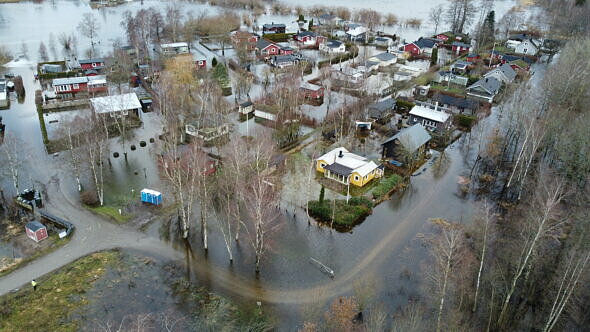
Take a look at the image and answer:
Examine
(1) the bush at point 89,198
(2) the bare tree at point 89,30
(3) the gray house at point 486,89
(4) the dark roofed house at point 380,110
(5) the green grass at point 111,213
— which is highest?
(2) the bare tree at point 89,30

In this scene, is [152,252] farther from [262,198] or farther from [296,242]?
[296,242]

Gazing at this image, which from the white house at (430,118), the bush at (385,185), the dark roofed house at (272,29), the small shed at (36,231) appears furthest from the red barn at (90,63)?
the bush at (385,185)

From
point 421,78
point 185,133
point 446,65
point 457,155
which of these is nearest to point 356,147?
point 457,155

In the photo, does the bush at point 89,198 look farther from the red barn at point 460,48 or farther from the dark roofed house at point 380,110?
the red barn at point 460,48

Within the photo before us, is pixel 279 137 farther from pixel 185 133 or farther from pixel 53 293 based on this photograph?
pixel 53 293

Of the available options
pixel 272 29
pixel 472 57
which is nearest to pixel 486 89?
pixel 472 57

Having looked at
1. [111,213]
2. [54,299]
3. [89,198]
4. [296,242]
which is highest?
[89,198]
